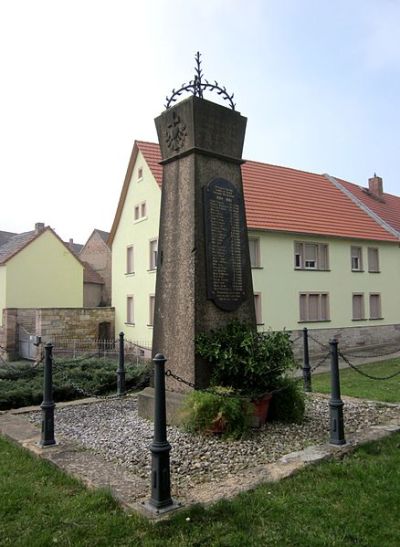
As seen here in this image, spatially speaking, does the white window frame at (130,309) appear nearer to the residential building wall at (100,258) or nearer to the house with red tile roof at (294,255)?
the house with red tile roof at (294,255)

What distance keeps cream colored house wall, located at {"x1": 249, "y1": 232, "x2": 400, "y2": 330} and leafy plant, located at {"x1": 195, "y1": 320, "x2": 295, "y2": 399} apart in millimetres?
12889

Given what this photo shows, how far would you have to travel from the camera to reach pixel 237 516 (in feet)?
11.3

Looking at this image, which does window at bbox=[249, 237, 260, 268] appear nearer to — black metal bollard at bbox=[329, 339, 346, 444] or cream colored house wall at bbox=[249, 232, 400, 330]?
cream colored house wall at bbox=[249, 232, 400, 330]

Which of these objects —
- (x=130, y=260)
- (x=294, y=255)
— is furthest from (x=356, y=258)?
(x=130, y=260)

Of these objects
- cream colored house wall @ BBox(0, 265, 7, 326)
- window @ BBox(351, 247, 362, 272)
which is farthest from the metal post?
cream colored house wall @ BBox(0, 265, 7, 326)

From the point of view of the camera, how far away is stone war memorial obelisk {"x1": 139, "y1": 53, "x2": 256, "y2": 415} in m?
6.15

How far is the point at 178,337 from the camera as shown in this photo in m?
6.24

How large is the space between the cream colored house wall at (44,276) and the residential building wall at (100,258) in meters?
6.85

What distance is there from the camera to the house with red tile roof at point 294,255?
64.4ft

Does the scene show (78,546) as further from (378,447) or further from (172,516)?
(378,447)

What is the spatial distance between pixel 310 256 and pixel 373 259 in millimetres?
4303

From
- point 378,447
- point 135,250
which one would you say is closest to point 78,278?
point 135,250

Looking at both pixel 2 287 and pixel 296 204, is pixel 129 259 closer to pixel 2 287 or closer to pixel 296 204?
pixel 296 204

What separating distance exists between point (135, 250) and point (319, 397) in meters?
15.4
